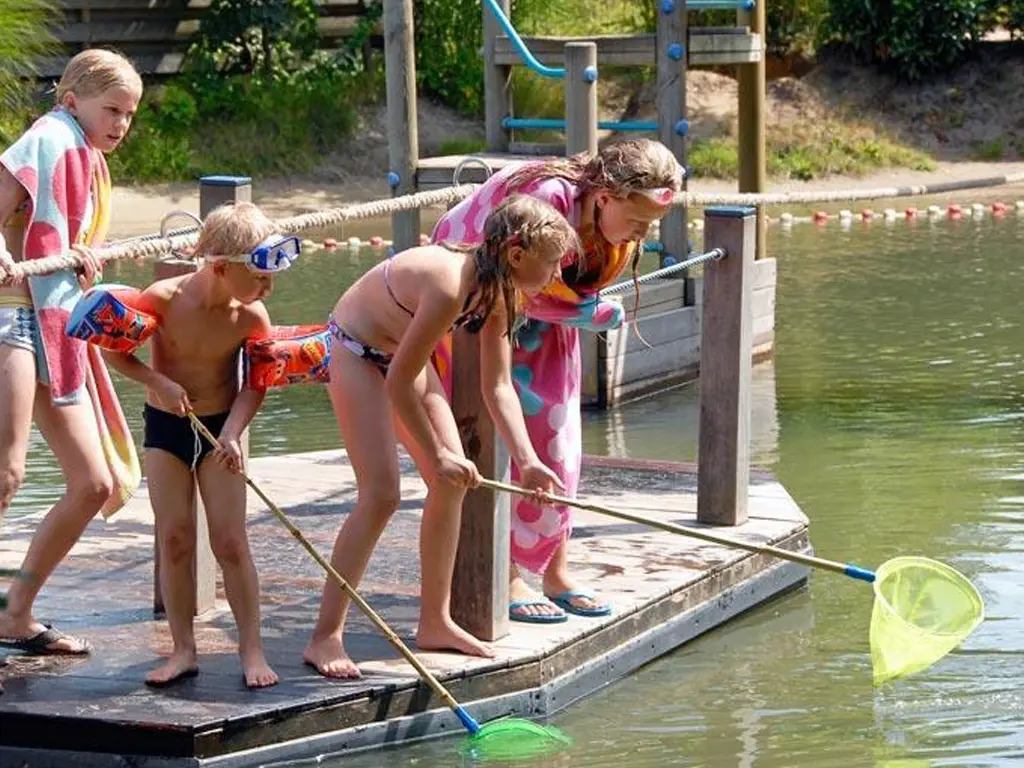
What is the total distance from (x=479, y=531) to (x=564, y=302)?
67 cm

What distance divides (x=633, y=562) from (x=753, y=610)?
20.5 inches

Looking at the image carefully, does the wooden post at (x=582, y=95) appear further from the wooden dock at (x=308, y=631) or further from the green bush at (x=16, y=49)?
the green bush at (x=16, y=49)

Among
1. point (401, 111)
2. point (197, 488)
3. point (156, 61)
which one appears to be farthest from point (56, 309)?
point (156, 61)

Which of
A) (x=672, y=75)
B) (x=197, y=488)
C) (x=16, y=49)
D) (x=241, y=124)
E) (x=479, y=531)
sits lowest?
(x=479, y=531)

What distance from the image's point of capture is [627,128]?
11.7 meters

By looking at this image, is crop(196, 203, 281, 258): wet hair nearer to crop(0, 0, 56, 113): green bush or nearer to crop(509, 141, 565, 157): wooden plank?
crop(509, 141, 565, 157): wooden plank

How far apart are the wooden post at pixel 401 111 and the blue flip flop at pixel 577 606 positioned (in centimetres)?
467

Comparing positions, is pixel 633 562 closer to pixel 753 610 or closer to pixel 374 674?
pixel 753 610

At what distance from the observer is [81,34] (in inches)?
813

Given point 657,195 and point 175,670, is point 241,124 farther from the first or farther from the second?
point 175,670

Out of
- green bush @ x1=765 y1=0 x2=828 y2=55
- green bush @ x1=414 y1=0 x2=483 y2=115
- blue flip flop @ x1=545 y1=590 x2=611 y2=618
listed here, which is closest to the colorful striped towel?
blue flip flop @ x1=545 y1=590 x2=611 y2=618

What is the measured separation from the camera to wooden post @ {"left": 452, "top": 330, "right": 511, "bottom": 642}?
5.72 metres

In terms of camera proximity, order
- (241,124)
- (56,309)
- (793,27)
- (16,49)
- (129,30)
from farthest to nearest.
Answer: (793,27) < (129,30) < (241,124) < (16,49) < (56,309)

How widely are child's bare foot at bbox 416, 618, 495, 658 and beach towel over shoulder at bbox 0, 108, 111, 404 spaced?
109 cm
